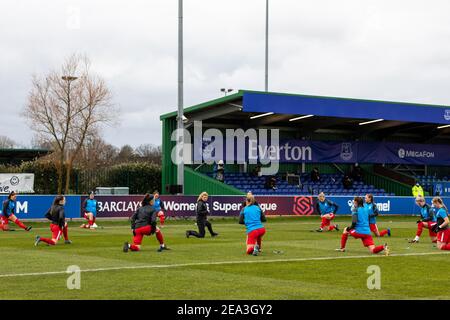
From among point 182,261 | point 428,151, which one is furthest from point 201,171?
point 182,261

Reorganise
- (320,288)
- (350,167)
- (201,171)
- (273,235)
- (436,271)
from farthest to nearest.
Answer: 1. (350,167)
2. (201,171)
3. (273,235)
4. (436,271)
5. (320,288)

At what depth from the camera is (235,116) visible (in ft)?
158

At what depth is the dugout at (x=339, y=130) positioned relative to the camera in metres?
43.8

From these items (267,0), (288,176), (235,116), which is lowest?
(288,176)

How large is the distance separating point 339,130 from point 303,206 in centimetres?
1470

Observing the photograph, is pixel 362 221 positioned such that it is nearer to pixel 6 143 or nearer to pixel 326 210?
pixel 326 210

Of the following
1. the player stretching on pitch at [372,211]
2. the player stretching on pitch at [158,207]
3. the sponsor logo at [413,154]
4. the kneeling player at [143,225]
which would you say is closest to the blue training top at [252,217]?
the kneeling player at [143,225]

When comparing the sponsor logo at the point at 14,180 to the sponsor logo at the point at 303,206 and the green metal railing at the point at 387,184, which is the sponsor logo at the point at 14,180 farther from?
the green metal railing at the point at 387,184

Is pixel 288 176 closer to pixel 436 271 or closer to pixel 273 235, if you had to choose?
pixel 273 235

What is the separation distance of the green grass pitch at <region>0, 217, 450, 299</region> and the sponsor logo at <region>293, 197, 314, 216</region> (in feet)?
52.6

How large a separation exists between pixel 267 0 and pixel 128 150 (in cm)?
6429

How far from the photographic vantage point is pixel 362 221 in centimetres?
1927

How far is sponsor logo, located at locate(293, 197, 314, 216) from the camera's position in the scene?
41.3 meters

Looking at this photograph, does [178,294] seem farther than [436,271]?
No
